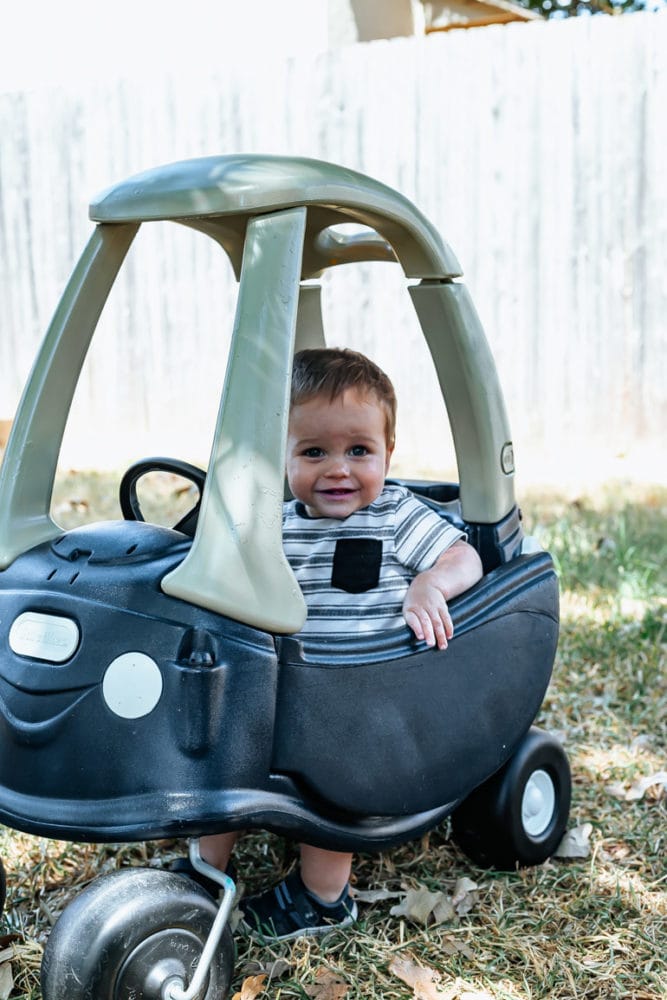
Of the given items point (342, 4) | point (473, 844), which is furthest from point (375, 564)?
point (342, 4)

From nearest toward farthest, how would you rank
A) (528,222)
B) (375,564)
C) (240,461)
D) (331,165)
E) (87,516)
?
(240,461) → (331,165) → (375,564) → (87,516) → (528,222)

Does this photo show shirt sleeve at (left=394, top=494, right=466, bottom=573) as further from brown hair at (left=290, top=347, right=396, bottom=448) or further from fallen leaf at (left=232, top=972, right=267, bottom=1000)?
fallen leaf at (left=232, top=972, right=267, bottom=1000)

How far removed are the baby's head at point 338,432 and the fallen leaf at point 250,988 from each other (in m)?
0.80

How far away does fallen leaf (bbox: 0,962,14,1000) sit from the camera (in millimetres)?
1657

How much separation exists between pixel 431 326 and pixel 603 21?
398 centimetres

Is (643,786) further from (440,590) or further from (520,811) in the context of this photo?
(440,590)

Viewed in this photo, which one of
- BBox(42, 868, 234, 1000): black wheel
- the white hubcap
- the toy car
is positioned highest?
the toy car

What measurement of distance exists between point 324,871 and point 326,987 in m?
0.20

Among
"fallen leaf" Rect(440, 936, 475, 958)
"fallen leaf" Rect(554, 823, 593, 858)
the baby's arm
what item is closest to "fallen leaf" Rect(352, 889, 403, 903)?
"fallen leaf" Rect(440, 936, 475, 958)

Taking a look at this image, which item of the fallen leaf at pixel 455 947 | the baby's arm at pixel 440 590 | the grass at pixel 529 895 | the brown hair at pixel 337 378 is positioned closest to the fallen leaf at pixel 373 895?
the grass at pixel 529 895

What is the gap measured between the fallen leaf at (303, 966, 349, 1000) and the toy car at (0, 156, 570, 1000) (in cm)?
17

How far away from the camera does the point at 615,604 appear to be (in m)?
3.37

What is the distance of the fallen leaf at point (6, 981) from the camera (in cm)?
166

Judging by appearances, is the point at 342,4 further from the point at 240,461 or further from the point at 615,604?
the point at 240,461
